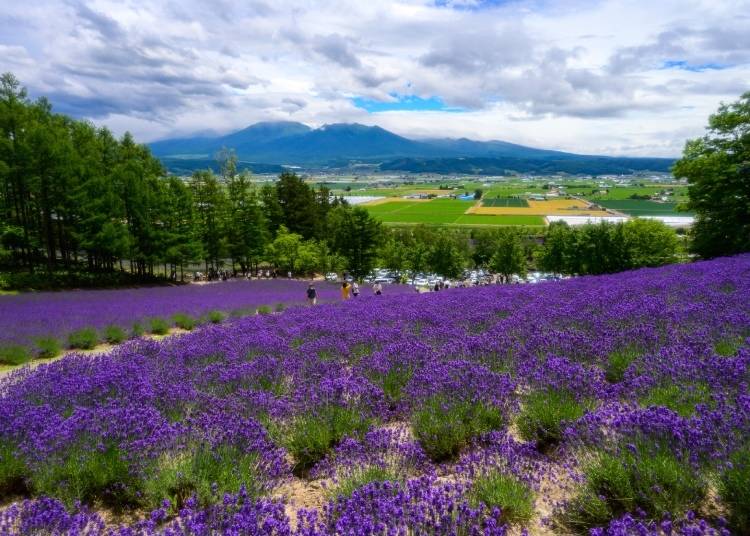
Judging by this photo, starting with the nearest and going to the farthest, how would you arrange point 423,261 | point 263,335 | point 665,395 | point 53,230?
1. point 665,395
2. point 263,335
3. point 53,230
4. point 423,261

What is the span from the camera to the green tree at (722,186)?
19984mm

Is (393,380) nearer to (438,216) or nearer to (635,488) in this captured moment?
(635,488)

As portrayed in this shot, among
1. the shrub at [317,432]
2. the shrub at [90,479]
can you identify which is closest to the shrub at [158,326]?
the shrub at [90,479]

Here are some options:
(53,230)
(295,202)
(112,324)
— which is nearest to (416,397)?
(112,324)

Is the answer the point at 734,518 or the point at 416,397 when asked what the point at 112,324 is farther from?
the point at 734,518

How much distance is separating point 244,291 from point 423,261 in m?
40.7

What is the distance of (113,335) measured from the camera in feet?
40.2

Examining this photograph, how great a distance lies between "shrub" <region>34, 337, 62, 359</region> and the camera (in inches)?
432

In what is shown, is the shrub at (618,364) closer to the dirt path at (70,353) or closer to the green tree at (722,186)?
the dirt path at (70,353)

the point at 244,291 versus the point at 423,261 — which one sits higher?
the point at 244,291

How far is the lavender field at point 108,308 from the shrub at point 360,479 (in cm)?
1150

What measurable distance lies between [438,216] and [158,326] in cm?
13360

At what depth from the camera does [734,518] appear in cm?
263

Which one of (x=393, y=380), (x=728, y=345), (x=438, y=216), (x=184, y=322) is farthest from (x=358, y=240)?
(x=438, y=216)
